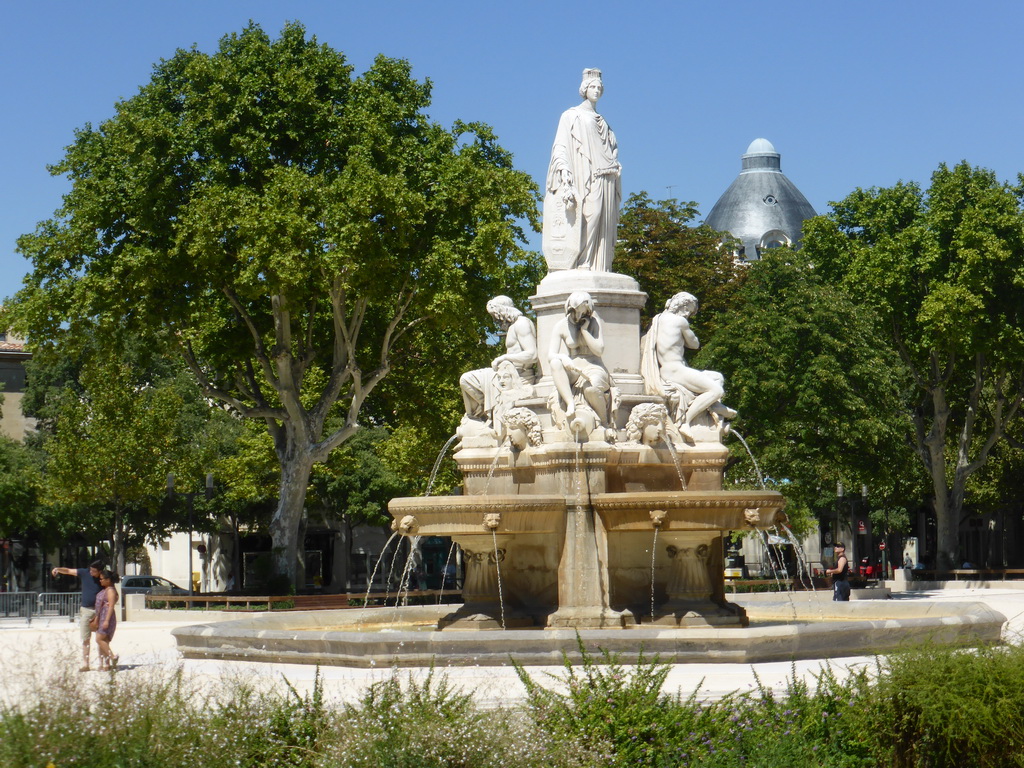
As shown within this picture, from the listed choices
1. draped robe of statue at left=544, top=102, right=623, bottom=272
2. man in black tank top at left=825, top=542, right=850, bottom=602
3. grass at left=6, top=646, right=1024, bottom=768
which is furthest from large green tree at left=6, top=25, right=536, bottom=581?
grass at left=6, top=646, right=1024, bottom=768

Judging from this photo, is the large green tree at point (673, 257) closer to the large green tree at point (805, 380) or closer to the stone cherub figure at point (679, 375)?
the large green tree at point (805, 380)

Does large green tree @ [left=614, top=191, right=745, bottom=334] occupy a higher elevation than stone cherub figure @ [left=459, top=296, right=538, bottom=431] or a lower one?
higher

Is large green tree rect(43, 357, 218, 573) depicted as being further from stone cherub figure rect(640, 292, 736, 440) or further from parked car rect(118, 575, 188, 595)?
stone cherub figure rect(640, 292, 736, 440)

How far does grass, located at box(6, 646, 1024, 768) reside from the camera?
8.40 m

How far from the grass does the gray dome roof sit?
302 ft

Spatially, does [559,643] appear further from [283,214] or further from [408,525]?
[283,214]

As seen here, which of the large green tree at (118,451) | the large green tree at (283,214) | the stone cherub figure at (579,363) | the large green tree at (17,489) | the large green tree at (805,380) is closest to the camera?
the stone cherub figure at (579,363)

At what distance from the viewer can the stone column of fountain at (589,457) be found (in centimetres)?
1636

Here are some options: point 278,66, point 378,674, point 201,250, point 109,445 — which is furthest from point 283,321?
point 378,674

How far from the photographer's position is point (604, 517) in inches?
650

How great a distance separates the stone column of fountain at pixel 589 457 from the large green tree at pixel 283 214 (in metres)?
12.5

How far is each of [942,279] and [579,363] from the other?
27.8 meters

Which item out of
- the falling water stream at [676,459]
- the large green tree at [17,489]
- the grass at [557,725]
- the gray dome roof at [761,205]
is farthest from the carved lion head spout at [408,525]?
the gray dome roof at [761,205]

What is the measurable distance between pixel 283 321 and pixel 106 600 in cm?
1711
